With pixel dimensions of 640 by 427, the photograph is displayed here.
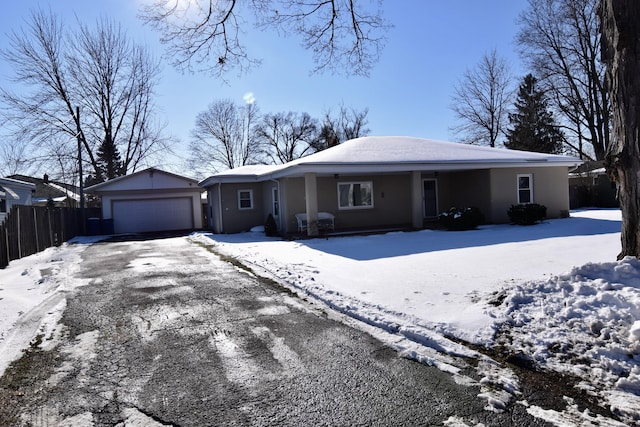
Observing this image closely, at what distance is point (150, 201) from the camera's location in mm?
25875

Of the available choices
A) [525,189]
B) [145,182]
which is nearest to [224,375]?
[525,189]

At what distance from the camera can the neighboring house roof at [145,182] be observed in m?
24.8

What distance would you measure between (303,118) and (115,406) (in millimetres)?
49703

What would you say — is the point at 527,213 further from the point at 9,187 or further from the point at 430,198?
the point at 9,187

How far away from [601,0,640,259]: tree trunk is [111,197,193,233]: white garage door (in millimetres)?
24317

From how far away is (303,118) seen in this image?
5116 cm

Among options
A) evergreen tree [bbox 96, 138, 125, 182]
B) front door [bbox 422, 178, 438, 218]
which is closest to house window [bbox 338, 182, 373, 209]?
front door [bbox 422, 178, 438, 218]

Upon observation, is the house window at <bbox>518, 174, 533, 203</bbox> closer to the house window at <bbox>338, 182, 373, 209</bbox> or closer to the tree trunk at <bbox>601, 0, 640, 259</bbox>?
the house window at <bbox>338, 182, 373, 209</bbox>

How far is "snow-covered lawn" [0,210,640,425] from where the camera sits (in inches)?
141

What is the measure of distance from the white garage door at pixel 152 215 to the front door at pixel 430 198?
50.1ft

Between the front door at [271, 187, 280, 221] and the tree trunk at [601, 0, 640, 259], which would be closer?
the tree trunk at [601, 0, 640, 259]

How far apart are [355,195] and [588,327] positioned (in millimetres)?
13473

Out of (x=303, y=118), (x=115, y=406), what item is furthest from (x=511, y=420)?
(x=303, y=118)

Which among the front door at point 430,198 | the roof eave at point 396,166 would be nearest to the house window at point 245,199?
the roof eave at point 396,166
